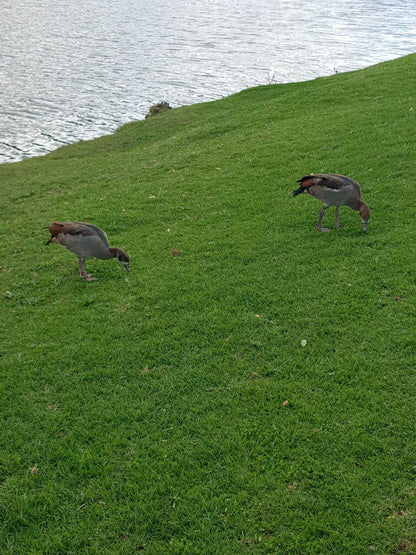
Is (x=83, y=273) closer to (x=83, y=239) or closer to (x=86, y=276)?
(x=86, y=276)

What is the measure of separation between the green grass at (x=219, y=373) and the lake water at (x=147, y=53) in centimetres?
1398

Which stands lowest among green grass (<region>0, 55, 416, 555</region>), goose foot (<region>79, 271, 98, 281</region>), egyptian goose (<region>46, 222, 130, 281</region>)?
goose foot (<region>79, 271, 98, 281</region>)

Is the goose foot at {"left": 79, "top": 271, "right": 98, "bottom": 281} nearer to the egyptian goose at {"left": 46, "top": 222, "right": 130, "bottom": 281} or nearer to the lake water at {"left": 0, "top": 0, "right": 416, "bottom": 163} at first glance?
the egyptian goose at {"left": 46, "top": 222, "right": 130, "bottom": 281}

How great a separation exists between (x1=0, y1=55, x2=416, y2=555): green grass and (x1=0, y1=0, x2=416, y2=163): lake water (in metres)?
14.0

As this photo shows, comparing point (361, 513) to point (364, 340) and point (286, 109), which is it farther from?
point (286, 109)

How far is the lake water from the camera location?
26828mm

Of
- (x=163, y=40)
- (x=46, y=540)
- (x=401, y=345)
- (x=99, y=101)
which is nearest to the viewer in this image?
(x=46, y=540)

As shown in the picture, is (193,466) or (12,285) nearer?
(193,466)

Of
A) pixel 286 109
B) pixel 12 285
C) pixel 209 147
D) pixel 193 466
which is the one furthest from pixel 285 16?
pixel 193 466

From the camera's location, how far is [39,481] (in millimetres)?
5543

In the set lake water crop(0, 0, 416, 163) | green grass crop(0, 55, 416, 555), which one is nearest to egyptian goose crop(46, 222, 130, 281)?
green grass crop(0, 55, 416, 555)

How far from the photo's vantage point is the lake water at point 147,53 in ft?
88.0

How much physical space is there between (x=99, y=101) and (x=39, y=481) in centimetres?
2726

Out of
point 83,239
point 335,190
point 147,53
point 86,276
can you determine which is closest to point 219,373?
point 83,239
